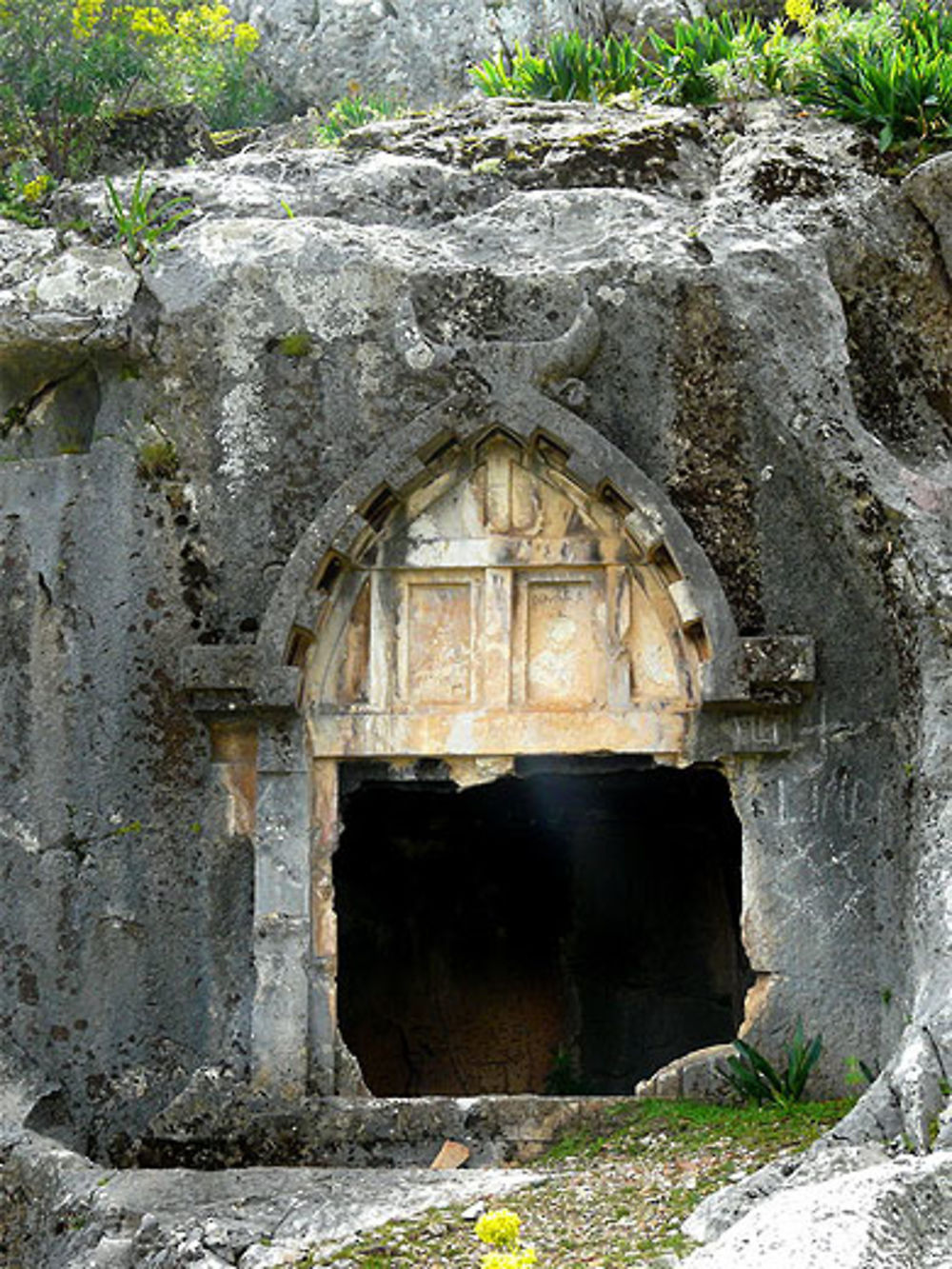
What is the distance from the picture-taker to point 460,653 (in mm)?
10461

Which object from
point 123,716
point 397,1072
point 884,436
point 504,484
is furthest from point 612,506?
point 397,1072

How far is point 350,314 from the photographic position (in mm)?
10570

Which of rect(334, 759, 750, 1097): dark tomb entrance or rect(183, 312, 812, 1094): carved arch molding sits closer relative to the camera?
rect(183, 312, 812, 1094): carved arch molding

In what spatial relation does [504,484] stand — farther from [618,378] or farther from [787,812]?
[787,812]

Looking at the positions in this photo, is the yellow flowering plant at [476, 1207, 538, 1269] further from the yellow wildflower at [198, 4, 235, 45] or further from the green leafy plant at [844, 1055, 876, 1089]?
the yellow wildflower at [198, 4, 235, 45]

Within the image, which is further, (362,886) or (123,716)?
(362,886)

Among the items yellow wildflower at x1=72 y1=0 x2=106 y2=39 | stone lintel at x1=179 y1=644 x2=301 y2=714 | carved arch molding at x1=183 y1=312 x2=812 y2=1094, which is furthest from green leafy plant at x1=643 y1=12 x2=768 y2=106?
stone lintel at x1=179 y1=644 x2=301 y2=714

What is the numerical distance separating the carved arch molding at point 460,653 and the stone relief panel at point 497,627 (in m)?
0.01

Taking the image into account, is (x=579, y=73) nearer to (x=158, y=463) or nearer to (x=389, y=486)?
(x=389, y=486)

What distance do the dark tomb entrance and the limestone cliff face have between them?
3480mm

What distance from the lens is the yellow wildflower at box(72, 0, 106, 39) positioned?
46.3ft

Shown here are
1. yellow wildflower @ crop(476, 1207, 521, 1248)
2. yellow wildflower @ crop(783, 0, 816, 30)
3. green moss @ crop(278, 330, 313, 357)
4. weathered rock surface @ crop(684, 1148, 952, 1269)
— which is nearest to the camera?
weathered rock surface @ crop(684, 1148, 952, 1269)

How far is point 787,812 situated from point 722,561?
131cm

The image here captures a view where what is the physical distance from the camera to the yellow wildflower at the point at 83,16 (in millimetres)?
14125
